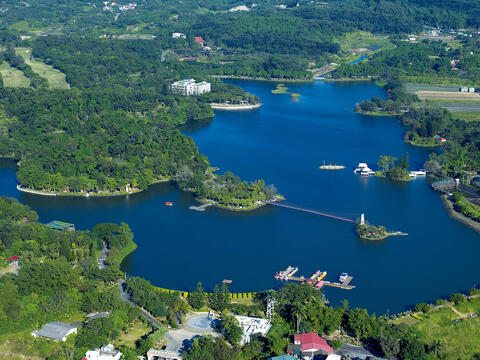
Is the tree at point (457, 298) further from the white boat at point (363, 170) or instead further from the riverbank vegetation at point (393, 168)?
the white boat at point (363, 170)

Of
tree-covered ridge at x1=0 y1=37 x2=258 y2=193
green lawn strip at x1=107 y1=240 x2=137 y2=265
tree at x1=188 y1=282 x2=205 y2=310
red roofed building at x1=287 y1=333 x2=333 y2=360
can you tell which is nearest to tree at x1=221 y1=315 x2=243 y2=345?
tree at x1=188 y1=282 x2=205 y2=310

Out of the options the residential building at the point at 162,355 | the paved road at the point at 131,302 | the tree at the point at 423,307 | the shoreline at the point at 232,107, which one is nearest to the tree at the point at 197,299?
the paved road at the point at 131,302

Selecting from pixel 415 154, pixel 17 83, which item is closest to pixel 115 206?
pixel 415 154

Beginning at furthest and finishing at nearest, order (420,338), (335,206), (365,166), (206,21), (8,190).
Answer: (206,21) < (365,166) < (8,190) < (335,206) < (420,338)

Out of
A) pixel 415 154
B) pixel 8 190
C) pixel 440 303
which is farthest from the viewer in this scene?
pixel 415 154

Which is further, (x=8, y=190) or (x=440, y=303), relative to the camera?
(x=8, y=190)

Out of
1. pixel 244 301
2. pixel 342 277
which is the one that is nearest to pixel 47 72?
pixel 244 301

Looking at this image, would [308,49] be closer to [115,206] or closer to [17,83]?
[17,83]
